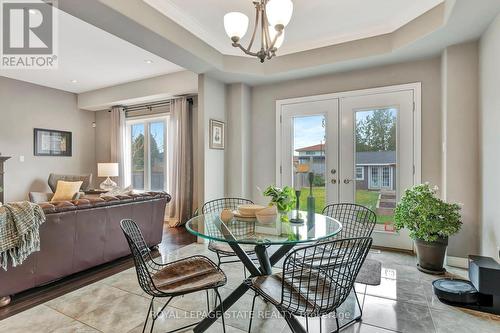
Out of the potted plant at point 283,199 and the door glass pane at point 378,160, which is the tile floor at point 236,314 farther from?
the door glass pane at point 378,160

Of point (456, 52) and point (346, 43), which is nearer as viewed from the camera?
point (456, 52)

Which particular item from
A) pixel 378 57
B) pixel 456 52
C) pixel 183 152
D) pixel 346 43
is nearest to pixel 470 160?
pixel 456 52

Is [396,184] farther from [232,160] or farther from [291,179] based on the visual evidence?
[232,160]

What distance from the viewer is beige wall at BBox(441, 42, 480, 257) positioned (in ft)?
10.00

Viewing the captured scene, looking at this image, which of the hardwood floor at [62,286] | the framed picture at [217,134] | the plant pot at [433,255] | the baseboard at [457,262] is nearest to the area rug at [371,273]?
the plant pot at [433,255]

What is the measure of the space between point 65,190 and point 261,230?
4.91 metres

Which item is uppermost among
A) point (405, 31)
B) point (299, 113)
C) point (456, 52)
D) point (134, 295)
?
point (405, 31)

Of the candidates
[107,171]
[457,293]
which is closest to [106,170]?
[107,171]

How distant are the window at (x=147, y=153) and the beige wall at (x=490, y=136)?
5.28 metres

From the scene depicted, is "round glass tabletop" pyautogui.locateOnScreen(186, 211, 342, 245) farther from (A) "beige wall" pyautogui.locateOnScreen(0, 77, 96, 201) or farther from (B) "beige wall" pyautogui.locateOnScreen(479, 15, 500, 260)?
(A) "beige wall" pyautogui.locateOnScreen(0, 77, 96, 201)

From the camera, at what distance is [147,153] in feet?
20.5

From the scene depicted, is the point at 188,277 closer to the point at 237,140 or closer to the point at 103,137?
the point at 237,140

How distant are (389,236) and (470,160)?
1.38 meters

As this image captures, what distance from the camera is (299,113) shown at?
4.35 metres
